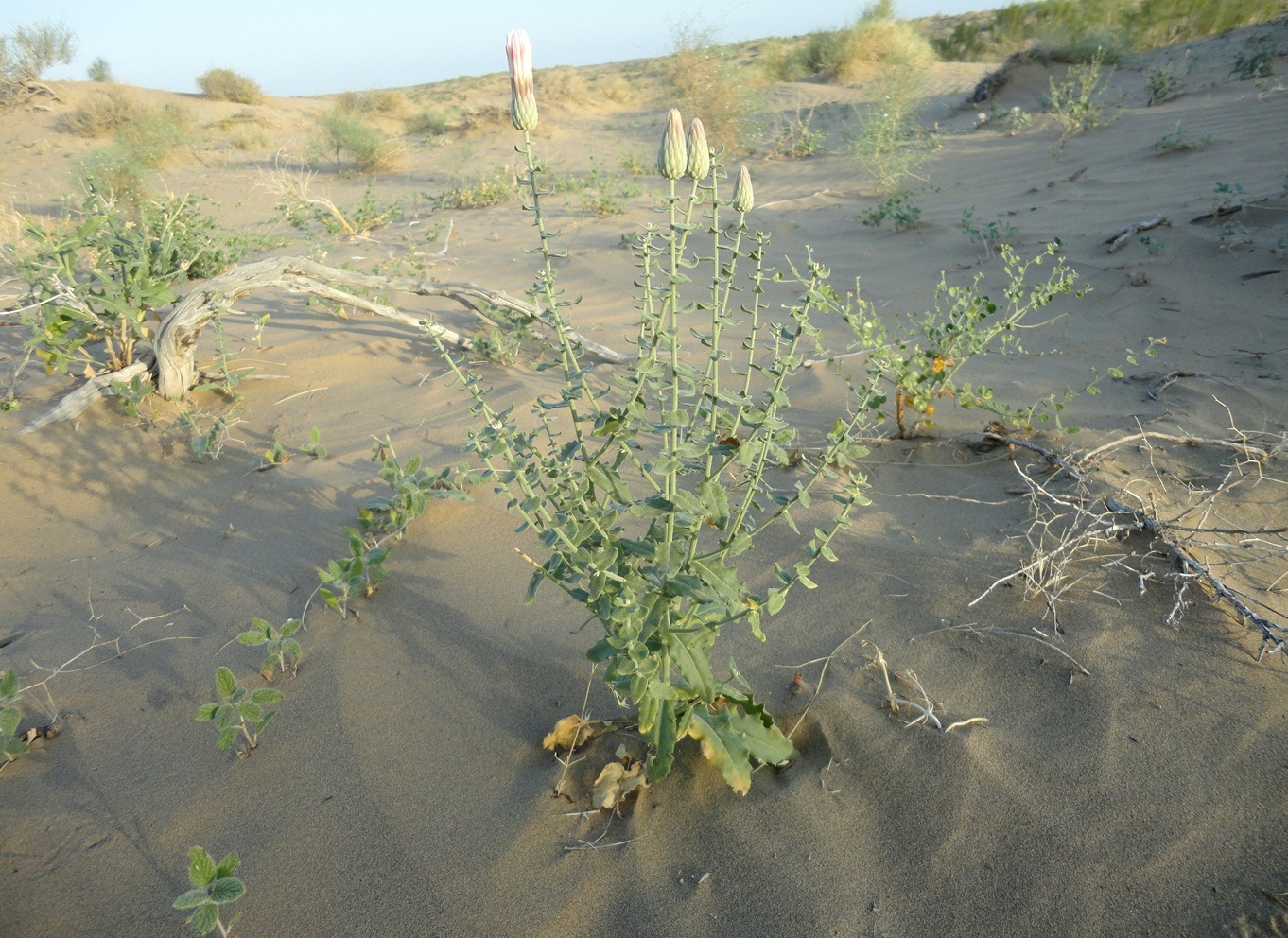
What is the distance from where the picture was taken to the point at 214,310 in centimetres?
361

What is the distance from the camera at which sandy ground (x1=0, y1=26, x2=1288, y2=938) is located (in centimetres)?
150

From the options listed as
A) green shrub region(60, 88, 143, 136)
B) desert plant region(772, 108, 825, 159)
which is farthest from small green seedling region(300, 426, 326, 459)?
green shrub region(60, 88, 143, 136)

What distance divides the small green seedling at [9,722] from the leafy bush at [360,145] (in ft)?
35.6

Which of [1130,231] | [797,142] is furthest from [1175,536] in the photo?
[797,142]

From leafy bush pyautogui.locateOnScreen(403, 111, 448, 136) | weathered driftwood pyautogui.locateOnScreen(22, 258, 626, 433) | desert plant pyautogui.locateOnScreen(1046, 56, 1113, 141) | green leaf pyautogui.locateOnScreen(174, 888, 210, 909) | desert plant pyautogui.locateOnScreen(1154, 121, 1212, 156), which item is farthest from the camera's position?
leafy bush pyautogui.locateOnScreen(403, 111, 448, 136)

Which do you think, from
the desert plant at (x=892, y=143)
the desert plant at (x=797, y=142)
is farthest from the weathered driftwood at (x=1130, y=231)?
the desert plant at (x=797, y=142)

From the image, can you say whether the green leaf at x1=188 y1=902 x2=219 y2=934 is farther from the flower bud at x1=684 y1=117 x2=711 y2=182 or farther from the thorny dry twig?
the thorny dry twig

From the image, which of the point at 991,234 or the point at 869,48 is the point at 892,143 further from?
the point at 869,48

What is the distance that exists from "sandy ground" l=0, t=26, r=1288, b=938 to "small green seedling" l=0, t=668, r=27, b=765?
0.18 feet

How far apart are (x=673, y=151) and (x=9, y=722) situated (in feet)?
6.51

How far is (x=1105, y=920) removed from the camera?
137 cm

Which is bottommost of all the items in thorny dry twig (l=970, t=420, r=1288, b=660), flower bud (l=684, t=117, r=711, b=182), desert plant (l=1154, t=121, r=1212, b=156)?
thorny dry twig (l=970, t=420, r=1288, b=660)

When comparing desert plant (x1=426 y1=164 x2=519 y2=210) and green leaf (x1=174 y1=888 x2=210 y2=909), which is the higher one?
desert plant (x1=426 y1=164 x2=519 y2=210)

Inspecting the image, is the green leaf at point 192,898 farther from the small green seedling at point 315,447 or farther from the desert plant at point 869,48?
the desert plant at point 869,48
